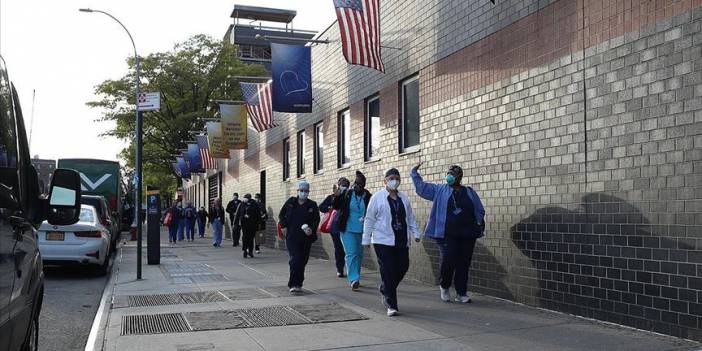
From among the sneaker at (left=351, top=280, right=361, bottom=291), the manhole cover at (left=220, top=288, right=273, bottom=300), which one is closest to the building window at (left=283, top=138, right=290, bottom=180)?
the manhole cover at (left=220, top=288, right=273, bottom=300)

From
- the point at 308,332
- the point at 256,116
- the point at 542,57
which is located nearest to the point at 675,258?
the point at 542,57

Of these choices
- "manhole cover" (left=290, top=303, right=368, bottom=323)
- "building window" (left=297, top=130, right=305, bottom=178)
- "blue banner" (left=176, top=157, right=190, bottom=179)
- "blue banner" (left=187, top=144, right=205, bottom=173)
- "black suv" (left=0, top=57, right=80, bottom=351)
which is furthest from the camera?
"blue banner" (left=176, top=157, right=190, bottom=179)

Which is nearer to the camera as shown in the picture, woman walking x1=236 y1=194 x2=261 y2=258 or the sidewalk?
the sidewalk

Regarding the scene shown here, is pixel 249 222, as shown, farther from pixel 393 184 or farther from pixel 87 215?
pixel 393 184

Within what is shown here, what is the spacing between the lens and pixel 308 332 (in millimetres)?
6719

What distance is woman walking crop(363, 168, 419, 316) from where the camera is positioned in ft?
25.1

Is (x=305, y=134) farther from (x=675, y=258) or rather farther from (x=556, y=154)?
(x=675, y=258)

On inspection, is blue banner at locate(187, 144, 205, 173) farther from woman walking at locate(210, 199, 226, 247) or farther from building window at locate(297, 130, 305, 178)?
building window at locate(297, 130, 305, 178)

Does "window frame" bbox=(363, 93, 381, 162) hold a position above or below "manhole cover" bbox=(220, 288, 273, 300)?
above

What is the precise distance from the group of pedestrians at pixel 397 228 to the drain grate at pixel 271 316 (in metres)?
1.08

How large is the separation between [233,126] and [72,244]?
882 centimetres

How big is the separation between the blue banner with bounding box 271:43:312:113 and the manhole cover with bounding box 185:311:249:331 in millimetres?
7455

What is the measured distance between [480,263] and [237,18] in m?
61.7

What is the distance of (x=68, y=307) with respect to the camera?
9.12m
